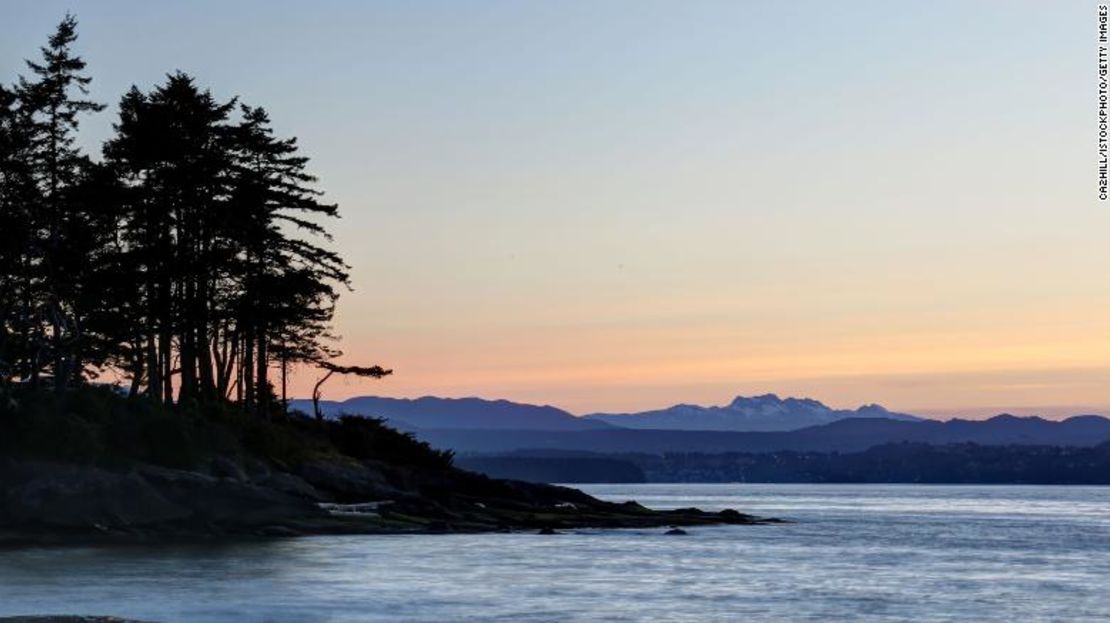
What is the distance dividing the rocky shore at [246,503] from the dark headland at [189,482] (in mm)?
65

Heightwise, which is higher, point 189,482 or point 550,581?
point 189,482

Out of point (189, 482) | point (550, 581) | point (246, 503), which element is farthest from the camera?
point (246, 503)

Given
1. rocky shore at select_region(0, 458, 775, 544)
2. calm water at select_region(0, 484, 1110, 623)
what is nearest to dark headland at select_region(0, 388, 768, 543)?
rocky shore at select_region(0, 458, 775, 544)

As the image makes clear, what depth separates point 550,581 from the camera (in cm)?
5559

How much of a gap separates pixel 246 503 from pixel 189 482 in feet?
9.32

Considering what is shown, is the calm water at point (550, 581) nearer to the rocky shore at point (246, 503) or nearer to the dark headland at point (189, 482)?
the rocky shore at point (246, 503)

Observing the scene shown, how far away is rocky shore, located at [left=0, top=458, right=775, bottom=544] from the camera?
68938 mm

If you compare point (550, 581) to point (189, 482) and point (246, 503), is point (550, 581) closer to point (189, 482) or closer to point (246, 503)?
point (246, 503)

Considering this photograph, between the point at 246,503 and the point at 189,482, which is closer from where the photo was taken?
the point at 189,482

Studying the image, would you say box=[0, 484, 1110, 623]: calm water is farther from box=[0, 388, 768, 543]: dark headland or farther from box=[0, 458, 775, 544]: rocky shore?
box=[0, 388, 768, 543]: dark headland

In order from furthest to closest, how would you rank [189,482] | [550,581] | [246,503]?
[246,503]
[189,482]
[550,581]

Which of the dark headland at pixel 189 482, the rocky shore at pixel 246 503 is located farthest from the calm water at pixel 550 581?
the dark headland at pixel 189 482

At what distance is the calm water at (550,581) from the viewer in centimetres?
4544

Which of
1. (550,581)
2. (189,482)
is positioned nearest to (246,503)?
(189,482)
